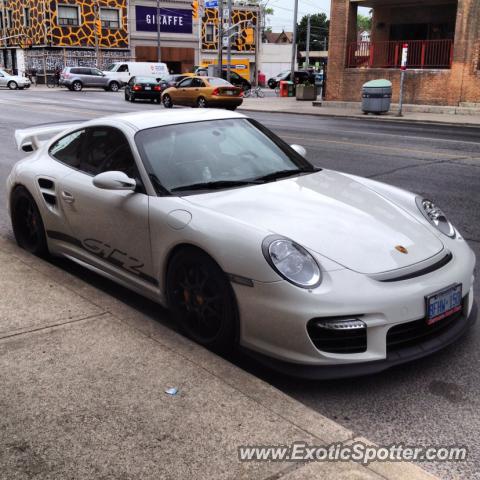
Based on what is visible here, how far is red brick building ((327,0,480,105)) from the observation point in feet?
82.6

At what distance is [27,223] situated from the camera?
18.7ft

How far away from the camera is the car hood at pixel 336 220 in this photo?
351 cm

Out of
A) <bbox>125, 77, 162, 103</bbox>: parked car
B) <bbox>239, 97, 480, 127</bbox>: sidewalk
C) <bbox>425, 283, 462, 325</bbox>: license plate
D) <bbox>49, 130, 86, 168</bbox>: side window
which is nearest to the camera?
<bbox>425, 283, 462, 325</bbox>: license plate

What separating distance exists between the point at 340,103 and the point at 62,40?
123 ft

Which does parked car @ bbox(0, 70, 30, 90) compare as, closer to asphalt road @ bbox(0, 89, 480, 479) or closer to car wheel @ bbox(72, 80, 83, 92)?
car wheel @ bbox(72, 80, 83, 92)

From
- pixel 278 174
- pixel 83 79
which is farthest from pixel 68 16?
pixel 278 174

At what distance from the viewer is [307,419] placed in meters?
2.94

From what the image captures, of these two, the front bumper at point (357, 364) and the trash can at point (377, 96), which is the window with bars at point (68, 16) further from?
the front bumper at point (357, 364)

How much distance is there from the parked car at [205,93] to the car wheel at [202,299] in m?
24.1

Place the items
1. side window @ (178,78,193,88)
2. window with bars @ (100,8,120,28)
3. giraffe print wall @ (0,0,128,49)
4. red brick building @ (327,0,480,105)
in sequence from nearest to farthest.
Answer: red brick building @ (327,0,480,105) → side window @ (178,78,193,88) → giraffe print wall @ (0,0,128,49) → window with bars @ (100,8,120,28)

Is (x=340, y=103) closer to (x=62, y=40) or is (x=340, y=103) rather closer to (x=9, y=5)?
(x=62, y=40)

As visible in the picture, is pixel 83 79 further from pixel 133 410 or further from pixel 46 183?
pixel 133 410

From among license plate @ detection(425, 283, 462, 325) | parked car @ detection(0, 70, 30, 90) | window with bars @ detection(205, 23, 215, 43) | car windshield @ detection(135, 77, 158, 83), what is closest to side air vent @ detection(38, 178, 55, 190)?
license plate @ detection(425, 283, 462, 325)

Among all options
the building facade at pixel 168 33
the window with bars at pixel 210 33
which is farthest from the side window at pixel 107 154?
the window with bars at pixel 210 33
